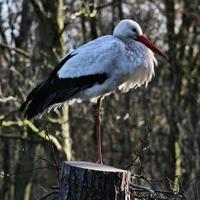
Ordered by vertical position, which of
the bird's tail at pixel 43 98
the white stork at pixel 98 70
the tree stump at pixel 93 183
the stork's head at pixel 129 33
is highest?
the stork's head at pixel 129 33

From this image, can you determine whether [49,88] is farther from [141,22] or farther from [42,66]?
[141,22]

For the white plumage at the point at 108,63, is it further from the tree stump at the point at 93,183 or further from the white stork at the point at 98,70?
the tree stump at the point at 93,183

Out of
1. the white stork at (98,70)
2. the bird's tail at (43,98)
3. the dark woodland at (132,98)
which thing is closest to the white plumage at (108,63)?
the white stork at (98,70)

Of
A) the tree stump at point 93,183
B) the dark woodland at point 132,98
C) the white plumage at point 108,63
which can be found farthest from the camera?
the dark woodland at point 132,98

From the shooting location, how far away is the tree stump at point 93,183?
15.6ft

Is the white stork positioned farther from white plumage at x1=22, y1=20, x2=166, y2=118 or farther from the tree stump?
the tree stump

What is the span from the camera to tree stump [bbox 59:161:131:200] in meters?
4.76

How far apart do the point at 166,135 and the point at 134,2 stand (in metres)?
2.93

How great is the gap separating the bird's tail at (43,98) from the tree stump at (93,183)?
3263mm

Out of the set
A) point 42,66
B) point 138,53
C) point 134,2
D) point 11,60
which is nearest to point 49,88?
point 138,53

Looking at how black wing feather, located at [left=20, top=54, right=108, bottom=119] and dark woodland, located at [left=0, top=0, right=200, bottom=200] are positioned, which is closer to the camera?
black wing feather, located at [left=20, top=54, right=108, bottom=119]

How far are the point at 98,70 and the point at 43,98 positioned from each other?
707mm

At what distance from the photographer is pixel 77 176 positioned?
4.81m

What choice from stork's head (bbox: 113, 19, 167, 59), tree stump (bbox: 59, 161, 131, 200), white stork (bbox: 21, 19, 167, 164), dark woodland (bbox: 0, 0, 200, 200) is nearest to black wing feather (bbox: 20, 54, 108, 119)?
white stork (bbox: 21, 19, 167, 164)
